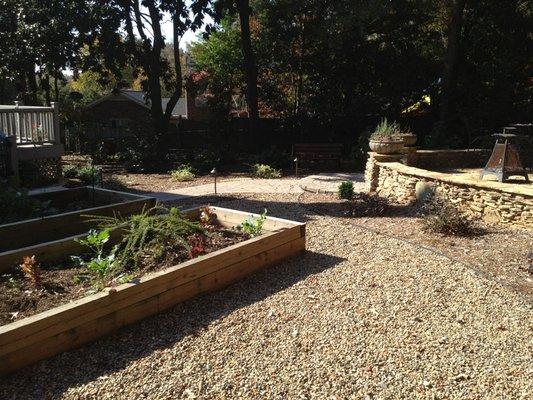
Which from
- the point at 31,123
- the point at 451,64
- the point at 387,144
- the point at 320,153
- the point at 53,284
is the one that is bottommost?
the point at 53,284

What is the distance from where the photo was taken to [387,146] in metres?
8.94

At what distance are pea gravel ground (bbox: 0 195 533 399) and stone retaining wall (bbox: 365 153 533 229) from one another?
6.48 feet

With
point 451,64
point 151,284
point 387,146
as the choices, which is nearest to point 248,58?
point 451,64

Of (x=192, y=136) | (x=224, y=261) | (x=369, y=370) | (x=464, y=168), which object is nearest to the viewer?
(x=369, y=370)

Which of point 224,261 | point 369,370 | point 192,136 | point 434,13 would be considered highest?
point 434,13

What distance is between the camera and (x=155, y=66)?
52.1 ft

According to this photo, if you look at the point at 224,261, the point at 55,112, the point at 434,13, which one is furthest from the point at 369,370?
the point at 434,13

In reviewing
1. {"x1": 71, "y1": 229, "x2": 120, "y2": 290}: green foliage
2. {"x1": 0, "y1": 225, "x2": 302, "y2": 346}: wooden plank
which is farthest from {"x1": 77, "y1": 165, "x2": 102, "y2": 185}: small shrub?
{"x1": 0, "y1": 225, "x2": 302, "y2": 346}: wooden plank

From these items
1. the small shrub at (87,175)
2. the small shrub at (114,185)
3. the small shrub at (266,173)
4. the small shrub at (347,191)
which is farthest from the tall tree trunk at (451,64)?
the small shrub at (87,175)

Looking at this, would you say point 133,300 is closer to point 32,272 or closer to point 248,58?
point 32,272

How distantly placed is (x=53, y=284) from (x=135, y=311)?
84 centimetres

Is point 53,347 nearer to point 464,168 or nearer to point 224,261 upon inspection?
point 224,261

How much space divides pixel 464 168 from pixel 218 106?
28.6 feet

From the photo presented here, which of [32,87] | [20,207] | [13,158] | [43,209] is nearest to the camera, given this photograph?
[20,207]
